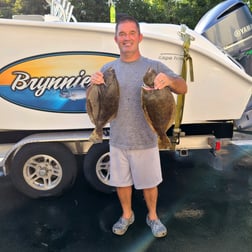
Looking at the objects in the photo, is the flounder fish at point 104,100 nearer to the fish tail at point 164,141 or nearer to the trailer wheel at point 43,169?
the fish tail at point 164,141

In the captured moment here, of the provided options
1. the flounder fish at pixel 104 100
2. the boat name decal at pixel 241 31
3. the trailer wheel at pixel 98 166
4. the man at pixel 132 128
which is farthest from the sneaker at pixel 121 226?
the boat name decal at pixel 241 31

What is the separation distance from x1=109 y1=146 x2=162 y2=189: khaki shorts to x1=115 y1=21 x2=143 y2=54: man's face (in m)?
0.89

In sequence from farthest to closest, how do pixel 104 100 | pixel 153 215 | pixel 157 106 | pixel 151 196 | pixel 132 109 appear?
pixel 153 215, pixel 151 196, pixel 132 109, pixel 104 100, pixel 157 106

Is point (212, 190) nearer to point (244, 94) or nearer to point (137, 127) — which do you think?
point (244, 94)

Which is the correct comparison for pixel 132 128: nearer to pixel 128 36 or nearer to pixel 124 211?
pixel 128 36

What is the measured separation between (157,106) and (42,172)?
2017 millimetres

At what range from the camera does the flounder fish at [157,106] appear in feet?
8.16

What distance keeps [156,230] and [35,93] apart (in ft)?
6.39

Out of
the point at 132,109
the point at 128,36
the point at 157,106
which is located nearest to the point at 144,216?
the point at 132,109

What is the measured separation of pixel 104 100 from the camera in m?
2.66

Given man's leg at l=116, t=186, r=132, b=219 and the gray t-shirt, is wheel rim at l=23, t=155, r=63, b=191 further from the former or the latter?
the gray t-shirt

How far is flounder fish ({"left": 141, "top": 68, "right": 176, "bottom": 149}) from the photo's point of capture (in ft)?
8.16

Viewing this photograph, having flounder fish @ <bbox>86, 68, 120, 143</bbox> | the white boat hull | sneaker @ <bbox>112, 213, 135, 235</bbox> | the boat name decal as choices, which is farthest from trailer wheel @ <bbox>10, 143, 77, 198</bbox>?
the boat name decal

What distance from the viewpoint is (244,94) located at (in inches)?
158
